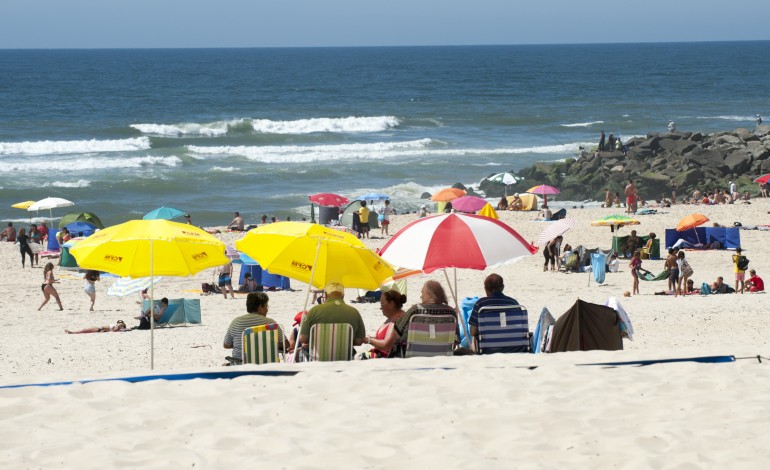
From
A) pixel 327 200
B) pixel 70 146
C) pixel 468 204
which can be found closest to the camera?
pixel 468 204

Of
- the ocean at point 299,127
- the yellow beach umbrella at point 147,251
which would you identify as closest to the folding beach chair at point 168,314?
the yellow beach umbrella at point 147,251

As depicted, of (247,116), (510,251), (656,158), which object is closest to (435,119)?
(247,116)

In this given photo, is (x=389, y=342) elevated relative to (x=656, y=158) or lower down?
lower down

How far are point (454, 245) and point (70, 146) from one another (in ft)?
139

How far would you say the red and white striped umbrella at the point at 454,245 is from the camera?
8.21m

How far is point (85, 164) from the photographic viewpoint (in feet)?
137

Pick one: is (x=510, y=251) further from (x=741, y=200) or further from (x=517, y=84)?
(x=517, y=84)

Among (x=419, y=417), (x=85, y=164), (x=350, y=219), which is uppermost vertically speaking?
(x=85, y=164)

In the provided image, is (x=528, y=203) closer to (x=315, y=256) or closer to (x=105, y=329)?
(x=105, y=329)

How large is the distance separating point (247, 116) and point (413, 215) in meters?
35.3

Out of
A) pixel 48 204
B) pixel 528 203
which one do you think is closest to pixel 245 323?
pixel 48 204

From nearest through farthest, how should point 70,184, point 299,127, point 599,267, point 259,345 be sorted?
point 259,345
point 599,267
point 70,184
point 299,127

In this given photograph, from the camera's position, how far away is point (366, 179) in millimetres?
38438

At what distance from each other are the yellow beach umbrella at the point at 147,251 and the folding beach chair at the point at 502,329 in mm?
2453
